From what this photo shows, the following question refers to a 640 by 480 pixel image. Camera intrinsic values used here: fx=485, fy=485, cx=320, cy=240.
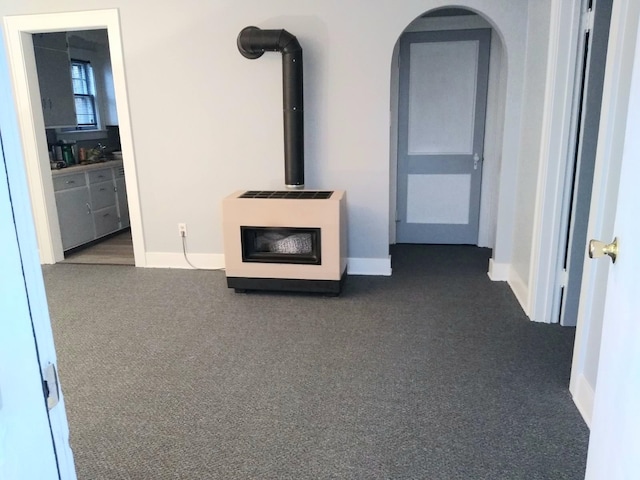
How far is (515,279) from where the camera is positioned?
11.9 ft

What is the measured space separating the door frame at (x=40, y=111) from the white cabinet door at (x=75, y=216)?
0.18 m

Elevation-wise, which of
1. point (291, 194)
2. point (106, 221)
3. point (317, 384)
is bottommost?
point (317, 384)

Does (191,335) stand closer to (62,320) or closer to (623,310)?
(62,320)

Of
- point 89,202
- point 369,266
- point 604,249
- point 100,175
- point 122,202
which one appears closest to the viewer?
point 604,249

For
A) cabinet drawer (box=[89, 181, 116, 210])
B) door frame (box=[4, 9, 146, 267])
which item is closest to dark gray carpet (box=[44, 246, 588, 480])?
door frame (box=[4, 9, 146, 267])

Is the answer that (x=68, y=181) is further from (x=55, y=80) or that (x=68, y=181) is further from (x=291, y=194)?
(x=291, y=194)

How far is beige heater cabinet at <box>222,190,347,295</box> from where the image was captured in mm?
3467

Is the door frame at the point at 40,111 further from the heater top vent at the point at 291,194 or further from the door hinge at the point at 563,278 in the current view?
the door hinge at the point at 563,278

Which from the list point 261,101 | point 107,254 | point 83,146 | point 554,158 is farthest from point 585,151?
point 83,146

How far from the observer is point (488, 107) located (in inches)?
181

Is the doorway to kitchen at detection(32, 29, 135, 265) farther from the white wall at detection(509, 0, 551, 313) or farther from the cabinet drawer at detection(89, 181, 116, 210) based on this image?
the white wall at detection(509, 0, 551, 313)

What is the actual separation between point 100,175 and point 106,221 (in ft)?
1.70

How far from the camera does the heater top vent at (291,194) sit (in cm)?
357

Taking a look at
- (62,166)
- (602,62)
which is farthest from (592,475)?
(62,166)
